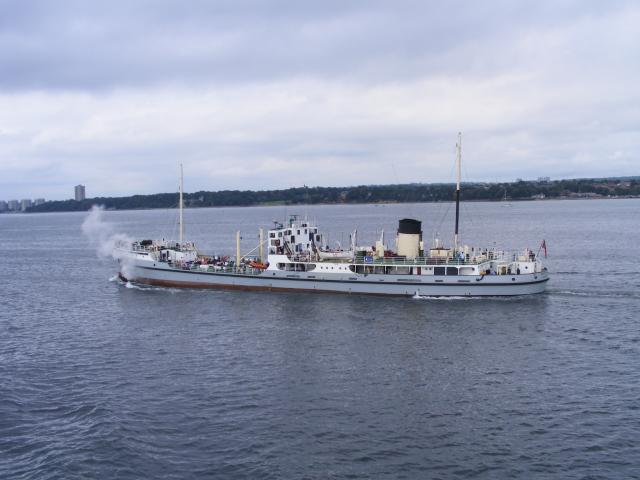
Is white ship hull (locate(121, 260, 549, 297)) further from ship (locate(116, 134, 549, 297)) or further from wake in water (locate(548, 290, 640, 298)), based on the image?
wake in water (locate(548, 290, 640, 298))

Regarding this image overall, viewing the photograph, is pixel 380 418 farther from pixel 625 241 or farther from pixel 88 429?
pixel 625 241

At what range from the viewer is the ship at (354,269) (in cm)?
5506

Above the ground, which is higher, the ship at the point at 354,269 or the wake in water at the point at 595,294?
the ship at the point at 354,269

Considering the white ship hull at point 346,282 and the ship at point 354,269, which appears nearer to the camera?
the white ship hull at point 346,282

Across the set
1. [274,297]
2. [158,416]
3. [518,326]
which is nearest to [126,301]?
Answer: [274,297]

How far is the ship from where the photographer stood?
55062 mm

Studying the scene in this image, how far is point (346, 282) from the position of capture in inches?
2288

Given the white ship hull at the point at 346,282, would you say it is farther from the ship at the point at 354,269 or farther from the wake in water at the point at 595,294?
the wake in water at the point at 595,294

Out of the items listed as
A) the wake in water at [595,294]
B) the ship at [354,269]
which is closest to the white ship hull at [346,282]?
the ship at [354,269]

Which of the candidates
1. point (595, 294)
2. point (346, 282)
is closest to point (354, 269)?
point (346, 282)

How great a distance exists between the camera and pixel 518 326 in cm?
4422

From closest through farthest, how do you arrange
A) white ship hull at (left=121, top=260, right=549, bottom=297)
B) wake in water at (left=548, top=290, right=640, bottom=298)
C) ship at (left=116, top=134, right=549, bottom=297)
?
wake in water at (left=548, top=290, right=640, bottom=298), white ship hull at (left=121, top=260, right=549, bottom=297), ship at (left=116, top=134, right=549, bottom=297)

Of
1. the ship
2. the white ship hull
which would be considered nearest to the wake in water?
the ship

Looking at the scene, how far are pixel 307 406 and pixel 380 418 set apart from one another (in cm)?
373
